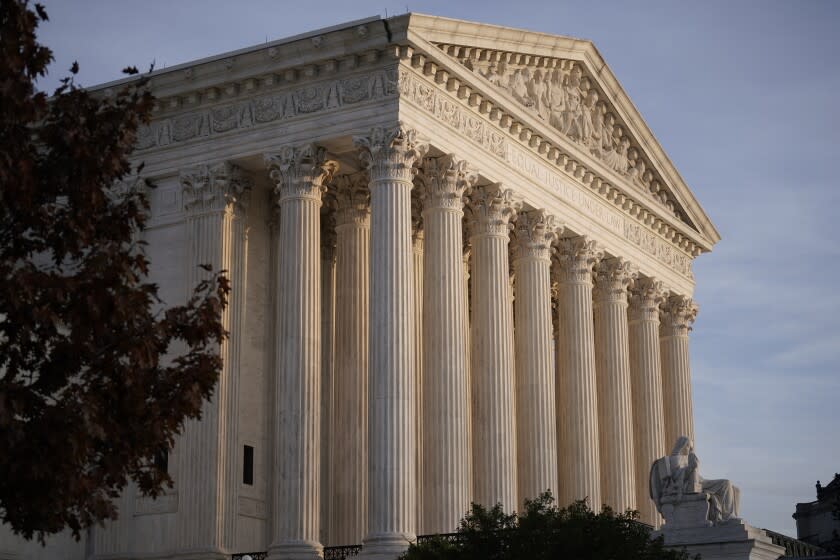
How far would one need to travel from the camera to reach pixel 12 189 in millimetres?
19344

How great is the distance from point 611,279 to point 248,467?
1860 centimetres

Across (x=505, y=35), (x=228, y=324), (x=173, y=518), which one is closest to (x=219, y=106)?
(x=228, y=324)

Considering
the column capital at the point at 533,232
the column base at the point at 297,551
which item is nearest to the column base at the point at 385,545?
the column base at the point at 297,551

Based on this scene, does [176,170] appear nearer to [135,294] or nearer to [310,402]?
[310,402]

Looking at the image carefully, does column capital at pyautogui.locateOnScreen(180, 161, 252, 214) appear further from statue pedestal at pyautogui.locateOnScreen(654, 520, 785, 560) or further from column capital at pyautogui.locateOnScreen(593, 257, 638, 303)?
statue pedestal at pyautogui.locateOnScreen(654, 520, 785, 560)

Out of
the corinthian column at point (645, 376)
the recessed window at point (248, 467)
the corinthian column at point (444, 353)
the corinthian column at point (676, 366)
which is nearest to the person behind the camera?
the corinthian column at point (444, 353)

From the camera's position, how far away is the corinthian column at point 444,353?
41906mm

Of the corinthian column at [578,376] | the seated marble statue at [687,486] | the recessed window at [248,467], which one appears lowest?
the seated marble statue at [687,486]

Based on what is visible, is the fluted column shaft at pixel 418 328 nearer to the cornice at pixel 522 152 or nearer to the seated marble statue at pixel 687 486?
the cornice at pixel 522 152

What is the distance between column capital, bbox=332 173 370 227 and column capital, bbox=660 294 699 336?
20.2 metres

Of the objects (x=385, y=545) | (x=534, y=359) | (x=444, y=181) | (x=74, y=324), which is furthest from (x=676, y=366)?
(x=74, y=324)

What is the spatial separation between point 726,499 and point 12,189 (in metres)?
24.5

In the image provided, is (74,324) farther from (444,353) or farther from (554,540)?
(444,353)

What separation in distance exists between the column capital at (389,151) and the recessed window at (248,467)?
32.0 ft
